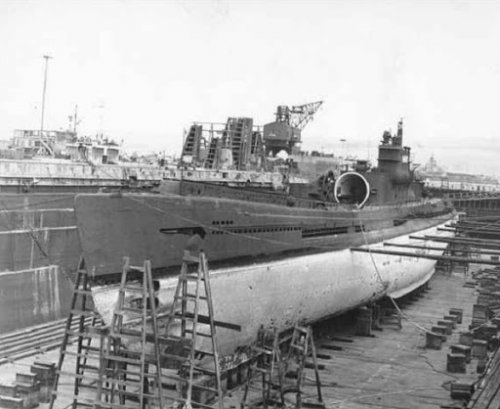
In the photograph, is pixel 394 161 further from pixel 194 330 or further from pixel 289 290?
pixel 194 330

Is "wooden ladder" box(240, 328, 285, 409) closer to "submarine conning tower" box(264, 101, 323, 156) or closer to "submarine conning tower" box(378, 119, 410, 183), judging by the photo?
"submarine conning tower" box(378, 119, 410, 183)

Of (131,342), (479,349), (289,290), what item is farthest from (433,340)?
(131,342)

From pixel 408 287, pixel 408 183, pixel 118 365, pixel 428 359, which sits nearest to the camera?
pixel 118 365

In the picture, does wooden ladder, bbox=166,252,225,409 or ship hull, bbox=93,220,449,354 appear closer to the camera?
wooden ladder, bbox=166,252,225,409

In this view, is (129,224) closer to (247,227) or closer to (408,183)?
(247,227)

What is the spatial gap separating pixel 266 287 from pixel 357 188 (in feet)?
32.8

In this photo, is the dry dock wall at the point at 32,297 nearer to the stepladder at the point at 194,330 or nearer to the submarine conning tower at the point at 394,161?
the stepladder at the point at 194,330

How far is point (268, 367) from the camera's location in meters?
13.8

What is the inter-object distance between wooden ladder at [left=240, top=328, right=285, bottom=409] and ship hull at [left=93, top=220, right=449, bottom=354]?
268mm

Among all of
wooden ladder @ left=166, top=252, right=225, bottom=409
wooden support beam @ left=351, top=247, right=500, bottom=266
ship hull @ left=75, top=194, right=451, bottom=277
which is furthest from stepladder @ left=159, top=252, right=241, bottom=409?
wooden support beam @ left=351, top=247, right=500, bottom=266

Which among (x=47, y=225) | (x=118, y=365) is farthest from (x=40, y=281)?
(x=118, y=365)

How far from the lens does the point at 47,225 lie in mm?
18719

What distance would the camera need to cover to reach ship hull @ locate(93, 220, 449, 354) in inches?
507

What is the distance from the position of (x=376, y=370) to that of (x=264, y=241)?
14.5ft
